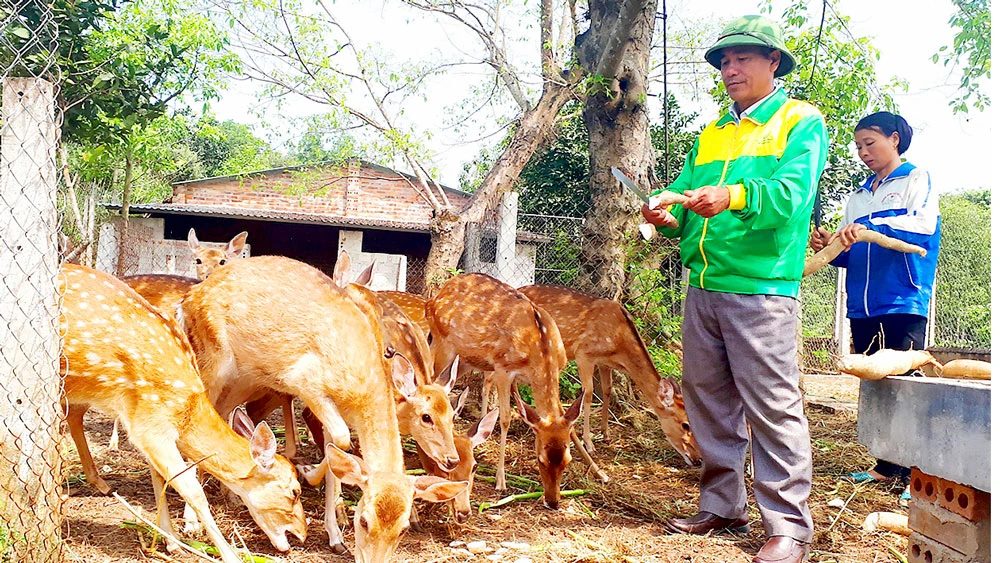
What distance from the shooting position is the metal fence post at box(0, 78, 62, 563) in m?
3.40

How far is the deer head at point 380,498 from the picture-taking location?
12.2 ft

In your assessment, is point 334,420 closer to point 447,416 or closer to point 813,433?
point 447,416

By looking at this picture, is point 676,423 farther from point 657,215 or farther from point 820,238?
point 657,215

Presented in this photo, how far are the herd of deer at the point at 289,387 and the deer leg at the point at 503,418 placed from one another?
16 millimetres

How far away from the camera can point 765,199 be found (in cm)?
379

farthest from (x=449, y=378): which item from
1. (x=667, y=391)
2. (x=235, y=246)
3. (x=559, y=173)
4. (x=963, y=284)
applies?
(x=963, y=284)

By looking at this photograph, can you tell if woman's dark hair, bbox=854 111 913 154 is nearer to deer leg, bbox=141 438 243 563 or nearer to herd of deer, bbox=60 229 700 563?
herd of deer, bbox=60 229 700 563

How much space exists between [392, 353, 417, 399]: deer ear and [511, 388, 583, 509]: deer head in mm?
926

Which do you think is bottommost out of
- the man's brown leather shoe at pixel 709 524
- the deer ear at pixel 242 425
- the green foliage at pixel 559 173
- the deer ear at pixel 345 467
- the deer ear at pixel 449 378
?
the man's brown leather shoe at pixel 709 524

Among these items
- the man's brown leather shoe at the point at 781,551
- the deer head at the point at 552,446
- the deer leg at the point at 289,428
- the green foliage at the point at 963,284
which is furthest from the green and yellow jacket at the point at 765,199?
the green foliage at the point at 963,284

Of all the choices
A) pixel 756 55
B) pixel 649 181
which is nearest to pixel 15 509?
pixel 756 55

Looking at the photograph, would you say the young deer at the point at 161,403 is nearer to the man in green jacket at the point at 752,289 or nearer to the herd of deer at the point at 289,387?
the herd of deer at the point at 289,387

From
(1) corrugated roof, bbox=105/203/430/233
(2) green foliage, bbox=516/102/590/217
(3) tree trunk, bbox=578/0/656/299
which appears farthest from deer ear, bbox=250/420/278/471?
(1) corrugated roof, bbox=105/203/430/233

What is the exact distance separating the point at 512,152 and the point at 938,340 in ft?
27.7
